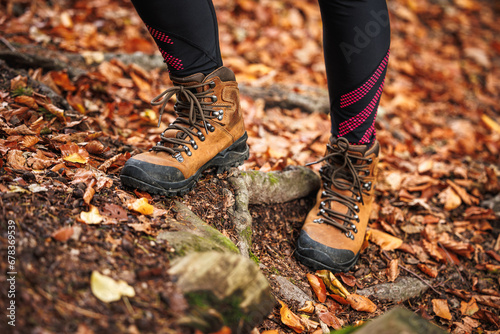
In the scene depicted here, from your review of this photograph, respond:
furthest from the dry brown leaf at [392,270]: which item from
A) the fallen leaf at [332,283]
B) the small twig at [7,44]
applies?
the small twig at [7,44]

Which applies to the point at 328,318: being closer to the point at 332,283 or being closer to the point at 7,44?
the point at 332,283

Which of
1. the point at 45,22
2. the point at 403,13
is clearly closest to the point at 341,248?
the point at 45,22

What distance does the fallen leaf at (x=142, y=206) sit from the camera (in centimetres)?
151

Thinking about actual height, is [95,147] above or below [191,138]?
below

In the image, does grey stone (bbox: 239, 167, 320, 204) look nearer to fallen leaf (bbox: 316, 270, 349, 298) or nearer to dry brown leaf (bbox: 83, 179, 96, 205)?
fallen leaf (bbox: 316, 270, 349, 298)

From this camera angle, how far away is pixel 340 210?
2020 mm

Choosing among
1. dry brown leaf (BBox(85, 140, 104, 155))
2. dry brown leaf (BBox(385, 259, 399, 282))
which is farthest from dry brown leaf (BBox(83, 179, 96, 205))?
dry brown leaf (BBox(385, 259, 399, 282))

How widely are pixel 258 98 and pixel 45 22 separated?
217cm

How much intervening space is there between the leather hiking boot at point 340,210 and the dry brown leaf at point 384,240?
212 millimetres

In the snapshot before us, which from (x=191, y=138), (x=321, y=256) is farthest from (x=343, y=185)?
(x=191, y=138)

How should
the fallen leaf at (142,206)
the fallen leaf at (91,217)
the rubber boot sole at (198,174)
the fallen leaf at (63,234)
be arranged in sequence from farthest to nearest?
the rubber boot sole at (198,174) < the fallen leaf at (142,206) < the fallen leaf at (91,217) < the fallen leaf at (63,234)

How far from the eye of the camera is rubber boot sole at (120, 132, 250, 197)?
161cm

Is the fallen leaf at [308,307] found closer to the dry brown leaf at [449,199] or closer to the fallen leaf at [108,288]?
the fallen leaf at [108,288]

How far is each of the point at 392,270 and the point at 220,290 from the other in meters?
1.26
